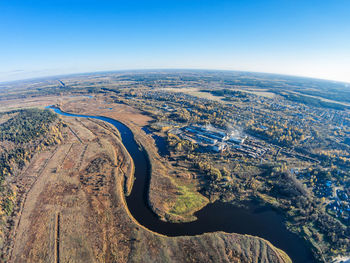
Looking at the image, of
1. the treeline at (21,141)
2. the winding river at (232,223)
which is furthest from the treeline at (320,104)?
the treeline at (21,141)

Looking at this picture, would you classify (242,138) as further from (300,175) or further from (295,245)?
(295,245)

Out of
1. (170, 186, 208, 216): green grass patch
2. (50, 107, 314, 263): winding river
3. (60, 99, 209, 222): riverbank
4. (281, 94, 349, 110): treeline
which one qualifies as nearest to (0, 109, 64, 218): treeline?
(50, 107, 314, 263): winding river

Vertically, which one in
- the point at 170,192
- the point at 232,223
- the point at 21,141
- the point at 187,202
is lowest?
the point at 232,223

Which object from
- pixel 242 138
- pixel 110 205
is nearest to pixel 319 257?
pixel 110 205

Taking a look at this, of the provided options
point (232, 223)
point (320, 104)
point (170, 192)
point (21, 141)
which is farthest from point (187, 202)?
point (320, 104)

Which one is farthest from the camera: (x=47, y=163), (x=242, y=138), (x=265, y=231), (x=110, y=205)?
(x=242, y=138)

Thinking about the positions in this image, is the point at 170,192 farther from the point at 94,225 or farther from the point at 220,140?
the point at 220,140

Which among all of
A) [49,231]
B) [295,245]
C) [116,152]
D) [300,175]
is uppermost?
[116,152]
